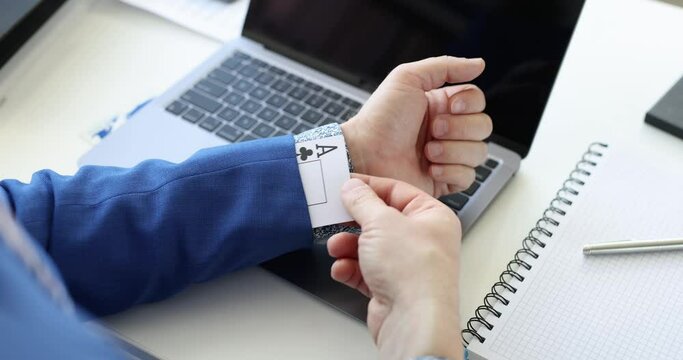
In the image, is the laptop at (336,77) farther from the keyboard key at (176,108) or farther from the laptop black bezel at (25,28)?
the laptop black bezel at (25,28)

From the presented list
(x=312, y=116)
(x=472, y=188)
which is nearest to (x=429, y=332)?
(x=472, y=188)

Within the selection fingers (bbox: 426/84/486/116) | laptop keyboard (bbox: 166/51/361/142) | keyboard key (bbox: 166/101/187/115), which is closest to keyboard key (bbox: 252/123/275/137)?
laptop keyboard (bbox: 166/51/361/142)

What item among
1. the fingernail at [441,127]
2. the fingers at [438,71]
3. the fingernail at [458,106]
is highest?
the fingers at [438,71]

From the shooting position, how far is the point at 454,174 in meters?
0.70

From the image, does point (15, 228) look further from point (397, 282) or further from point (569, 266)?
point (569, 266)

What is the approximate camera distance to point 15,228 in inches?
13.8

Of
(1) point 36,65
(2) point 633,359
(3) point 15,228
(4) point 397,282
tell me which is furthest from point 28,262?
(1) point 36,65

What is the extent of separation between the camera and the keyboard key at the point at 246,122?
2.68ft

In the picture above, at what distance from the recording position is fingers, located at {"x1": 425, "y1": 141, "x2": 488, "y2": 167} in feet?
2.30

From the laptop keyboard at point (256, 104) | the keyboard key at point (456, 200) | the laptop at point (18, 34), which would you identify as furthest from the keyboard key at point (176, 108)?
the keyboard key at point (456, 200)

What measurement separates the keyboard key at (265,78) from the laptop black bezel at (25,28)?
33 cm

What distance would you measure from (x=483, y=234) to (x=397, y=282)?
209 millimetres

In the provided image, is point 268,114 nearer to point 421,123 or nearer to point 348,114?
point 348,114

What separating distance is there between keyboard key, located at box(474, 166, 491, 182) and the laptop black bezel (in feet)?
2.03
